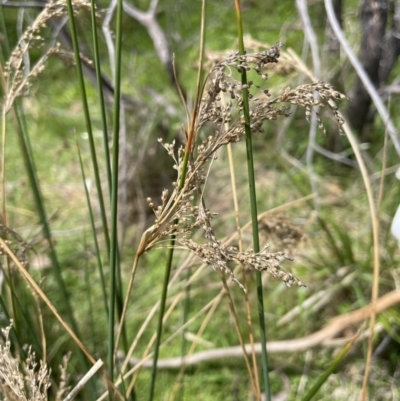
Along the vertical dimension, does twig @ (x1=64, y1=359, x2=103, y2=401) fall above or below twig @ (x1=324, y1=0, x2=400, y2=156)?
below

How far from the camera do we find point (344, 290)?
2.84 feet

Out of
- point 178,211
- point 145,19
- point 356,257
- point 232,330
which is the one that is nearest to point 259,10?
point 145,19

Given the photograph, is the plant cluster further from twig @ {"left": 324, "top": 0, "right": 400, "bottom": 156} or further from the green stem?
twig @ {"left": 324, "top": 0, "right": 400, "bottom": 156}

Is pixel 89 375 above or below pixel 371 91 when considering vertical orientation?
below

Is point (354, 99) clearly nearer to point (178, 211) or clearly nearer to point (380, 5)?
point (380, 5)

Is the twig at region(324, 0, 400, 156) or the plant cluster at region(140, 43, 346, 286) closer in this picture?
the plant cluster at region(140, 43, 346, 286)

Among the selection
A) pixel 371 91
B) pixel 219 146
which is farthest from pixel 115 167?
pixel 371 91

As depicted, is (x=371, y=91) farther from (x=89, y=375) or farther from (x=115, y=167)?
(x=89, y=375)

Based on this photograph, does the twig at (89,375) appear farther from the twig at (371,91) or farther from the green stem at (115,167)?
the twig at (371,91)

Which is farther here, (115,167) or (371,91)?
(371,91)

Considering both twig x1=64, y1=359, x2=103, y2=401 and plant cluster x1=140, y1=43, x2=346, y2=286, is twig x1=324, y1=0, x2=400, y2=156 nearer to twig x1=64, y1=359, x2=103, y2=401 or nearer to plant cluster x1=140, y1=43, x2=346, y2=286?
plant cluster x1=140, y1=43, x2=346, y2=286

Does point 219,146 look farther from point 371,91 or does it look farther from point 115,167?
point 371,91

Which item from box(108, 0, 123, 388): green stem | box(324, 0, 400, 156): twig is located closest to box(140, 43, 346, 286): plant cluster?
box(108, 0, 123, 388): green stem

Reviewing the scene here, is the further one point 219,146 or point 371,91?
point 371,91
